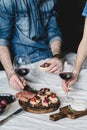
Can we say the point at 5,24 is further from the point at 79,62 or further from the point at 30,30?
the point at 79,62

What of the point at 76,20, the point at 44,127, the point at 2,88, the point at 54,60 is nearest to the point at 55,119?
the point at 44,127

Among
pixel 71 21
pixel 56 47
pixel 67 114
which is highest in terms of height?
pixel 67 114

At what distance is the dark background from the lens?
3.16 metres

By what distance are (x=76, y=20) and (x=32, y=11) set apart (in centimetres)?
110

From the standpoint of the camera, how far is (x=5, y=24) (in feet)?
7.31

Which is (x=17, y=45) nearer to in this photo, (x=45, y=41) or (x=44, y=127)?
(x=45, y=41)

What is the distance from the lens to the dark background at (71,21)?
3160mm

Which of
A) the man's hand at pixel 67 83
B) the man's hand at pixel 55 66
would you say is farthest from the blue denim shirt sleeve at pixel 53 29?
the man's hand at pixel 67 83

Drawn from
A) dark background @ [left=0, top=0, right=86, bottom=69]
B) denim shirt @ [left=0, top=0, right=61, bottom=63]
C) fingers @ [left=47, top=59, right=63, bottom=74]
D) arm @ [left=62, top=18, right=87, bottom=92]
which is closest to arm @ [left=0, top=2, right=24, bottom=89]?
denim shirt @ [left=0, top=0, right=61, bottom=63]

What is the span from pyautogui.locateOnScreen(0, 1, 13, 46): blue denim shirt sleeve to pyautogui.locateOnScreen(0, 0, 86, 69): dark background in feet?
3.21

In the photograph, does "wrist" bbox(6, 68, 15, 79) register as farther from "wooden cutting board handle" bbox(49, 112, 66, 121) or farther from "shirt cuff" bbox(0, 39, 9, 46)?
"wooden cutting board handle" bbox(49, 112, 66, 121)

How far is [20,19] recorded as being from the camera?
89.0 inches

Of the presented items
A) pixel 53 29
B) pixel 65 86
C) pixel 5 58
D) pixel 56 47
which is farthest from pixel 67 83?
pixel 53 29

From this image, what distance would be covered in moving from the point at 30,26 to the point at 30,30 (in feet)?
0.10
